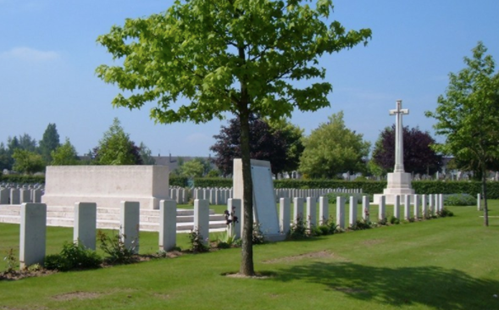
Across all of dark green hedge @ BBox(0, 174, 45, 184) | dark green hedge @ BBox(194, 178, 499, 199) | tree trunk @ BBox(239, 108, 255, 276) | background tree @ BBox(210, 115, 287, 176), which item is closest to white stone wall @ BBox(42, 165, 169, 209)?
tree trunk @ BBox(239, 108, 255, 276)

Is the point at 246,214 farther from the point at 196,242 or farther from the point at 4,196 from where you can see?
the point at 4,196

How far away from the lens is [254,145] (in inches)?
2128

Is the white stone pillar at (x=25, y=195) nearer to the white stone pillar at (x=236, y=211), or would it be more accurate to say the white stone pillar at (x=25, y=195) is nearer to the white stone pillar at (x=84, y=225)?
the white stone pillar at (x=236, y=211)

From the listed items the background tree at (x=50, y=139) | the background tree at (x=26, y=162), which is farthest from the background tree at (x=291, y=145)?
the background tree at (x=50, y=139)

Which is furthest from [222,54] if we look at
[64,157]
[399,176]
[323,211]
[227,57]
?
[64,157]

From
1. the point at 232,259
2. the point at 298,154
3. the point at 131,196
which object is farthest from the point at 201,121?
the point at 298,154

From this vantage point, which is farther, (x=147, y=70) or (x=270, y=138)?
(x=270, y=138)

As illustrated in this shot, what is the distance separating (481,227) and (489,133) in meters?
3.44

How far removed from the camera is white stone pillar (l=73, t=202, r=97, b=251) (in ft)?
31.7

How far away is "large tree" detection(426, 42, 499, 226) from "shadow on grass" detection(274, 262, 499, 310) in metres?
10.2

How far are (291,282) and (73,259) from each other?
343 centimetres

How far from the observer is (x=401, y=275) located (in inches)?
392

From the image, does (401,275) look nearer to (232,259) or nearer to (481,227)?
(232,259)

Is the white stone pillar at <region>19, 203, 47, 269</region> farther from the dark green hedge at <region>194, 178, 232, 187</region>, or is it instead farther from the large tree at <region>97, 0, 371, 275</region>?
the dark green hedge at <region>194, 178, 232, 187</region>
